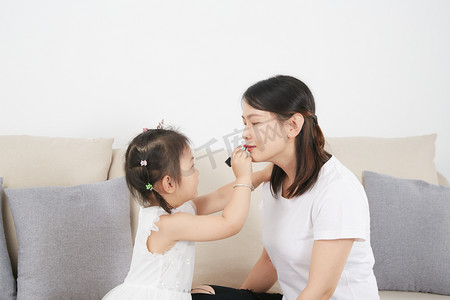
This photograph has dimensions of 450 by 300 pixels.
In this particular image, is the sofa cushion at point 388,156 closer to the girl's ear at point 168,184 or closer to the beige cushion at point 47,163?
the girl's ear at point 168,184

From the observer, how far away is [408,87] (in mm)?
2678

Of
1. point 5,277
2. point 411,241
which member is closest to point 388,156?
point 411,241

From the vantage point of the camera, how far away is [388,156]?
2.13 meters

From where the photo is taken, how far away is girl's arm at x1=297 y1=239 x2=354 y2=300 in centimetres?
120

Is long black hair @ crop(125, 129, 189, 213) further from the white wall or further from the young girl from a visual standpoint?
the white wall

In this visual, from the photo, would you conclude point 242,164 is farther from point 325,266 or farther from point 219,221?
point 325,266

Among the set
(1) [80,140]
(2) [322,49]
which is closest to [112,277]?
(1) [80,140]

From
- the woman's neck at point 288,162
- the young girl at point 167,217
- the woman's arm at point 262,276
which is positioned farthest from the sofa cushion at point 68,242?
the woman's neck at point 288,162

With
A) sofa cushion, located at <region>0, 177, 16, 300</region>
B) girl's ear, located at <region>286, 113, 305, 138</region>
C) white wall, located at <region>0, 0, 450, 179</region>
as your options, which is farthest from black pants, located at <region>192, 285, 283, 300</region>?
white wall, located at <region>0, 0, 450, 179</region>

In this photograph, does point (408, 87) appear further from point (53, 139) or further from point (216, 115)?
point (53, 139)

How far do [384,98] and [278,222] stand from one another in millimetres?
1577

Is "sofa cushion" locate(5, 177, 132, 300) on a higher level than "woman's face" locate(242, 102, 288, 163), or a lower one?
lower

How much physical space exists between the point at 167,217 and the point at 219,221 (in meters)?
0.18

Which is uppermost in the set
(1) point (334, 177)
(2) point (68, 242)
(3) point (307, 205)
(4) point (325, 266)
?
(1) point (334, 177)
